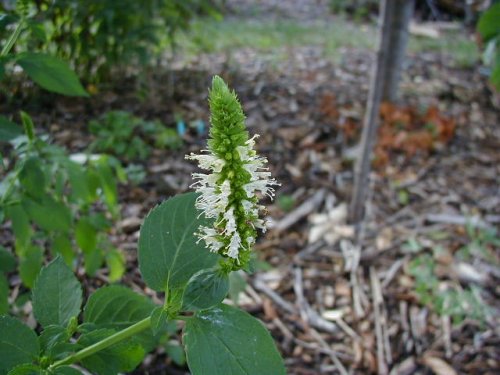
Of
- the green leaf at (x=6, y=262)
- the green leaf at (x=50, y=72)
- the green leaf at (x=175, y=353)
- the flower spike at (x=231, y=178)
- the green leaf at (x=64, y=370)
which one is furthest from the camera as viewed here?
the green leaf at (x=175, y=353)

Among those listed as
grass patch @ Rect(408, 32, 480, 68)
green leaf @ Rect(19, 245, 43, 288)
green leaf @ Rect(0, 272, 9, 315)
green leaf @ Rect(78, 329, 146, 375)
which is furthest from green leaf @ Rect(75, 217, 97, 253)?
grass patch @ Rect(408, 32, 480, 68)

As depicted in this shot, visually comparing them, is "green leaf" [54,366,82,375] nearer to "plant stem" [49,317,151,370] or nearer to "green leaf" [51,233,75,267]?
"plant stem" [49,317,151,370]

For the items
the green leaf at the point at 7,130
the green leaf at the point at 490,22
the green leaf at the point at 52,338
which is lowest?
the green leaf at the point at 52,338

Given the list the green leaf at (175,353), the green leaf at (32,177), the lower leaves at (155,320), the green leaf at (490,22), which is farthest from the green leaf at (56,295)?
the green leaf at (490,22)

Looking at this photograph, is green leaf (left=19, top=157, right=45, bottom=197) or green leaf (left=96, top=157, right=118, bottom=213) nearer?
green leaf (left=19, top=157, right=45, bottom=197)

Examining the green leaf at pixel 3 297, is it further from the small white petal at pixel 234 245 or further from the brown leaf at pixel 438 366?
the brown leaf at pixel 438 366

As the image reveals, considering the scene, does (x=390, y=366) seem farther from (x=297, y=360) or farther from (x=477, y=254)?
(x=477, y=254)
